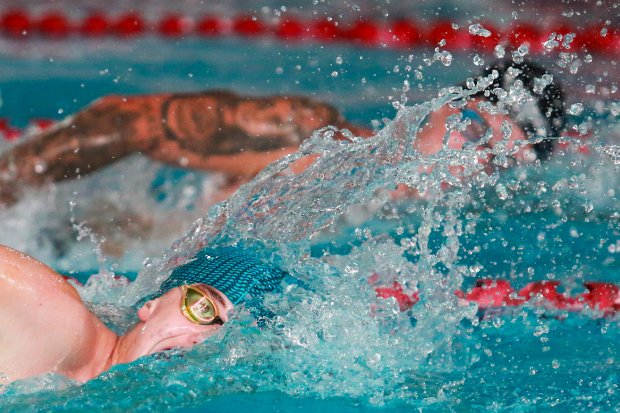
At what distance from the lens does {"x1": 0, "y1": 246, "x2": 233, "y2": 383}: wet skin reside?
4.27ft

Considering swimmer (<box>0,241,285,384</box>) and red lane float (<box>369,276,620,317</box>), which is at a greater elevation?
red lane float (<box>369,276,620,317</box>)

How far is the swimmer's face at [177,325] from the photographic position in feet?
4.98

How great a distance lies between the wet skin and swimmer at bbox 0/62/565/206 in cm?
159

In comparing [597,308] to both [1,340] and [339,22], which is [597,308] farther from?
[339,22]

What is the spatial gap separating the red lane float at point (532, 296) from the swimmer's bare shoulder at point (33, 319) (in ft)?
3.18

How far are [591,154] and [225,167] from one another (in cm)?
148

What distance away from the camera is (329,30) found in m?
3.63

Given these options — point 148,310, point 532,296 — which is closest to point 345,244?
point 532,296

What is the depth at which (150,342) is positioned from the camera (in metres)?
1.52

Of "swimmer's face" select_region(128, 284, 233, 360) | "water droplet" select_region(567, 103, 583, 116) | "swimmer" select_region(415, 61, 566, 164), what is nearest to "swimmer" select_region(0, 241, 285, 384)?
"swimmer's face" select_region(128, 284, 233, 360)

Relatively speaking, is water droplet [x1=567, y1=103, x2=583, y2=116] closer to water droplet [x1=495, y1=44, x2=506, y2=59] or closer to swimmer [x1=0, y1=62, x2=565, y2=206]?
swimmer [x1=0, y1=62, x2=565, y2=206]

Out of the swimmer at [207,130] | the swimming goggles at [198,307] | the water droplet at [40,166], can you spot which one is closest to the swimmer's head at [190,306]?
the swimming goggles at [198,307]

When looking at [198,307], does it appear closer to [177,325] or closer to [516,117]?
[177,325]

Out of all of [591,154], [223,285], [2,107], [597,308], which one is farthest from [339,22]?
[223,285]
